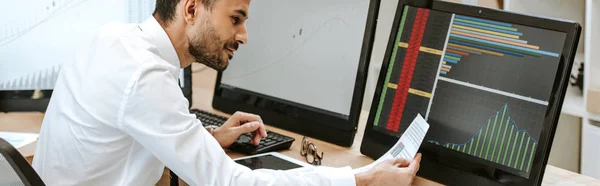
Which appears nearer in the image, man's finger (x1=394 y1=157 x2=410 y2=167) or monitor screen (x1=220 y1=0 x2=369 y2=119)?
man's finger (x1=394 y1=157 x2=410 y2=167)

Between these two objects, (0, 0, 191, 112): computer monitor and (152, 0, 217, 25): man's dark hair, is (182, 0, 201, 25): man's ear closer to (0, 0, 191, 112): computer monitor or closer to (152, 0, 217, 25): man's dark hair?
(152, 0, 217, 25): man's dark hair

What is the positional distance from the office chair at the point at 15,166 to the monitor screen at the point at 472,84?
864 millimetres

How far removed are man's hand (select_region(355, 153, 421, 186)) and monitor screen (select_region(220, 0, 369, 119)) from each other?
14.5 inches

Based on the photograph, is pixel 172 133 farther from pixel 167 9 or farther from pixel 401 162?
pixel 401 162

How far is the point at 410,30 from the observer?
163 centimetres

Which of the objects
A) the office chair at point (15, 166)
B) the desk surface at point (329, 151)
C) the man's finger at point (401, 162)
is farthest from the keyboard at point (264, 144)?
the office chair at point (15, 166)

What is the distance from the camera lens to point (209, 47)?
1.38 metres

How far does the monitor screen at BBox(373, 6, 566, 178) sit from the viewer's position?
1.43m

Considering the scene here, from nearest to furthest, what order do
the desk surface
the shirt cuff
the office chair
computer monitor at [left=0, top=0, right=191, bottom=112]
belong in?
the office chair, the shirt cuff, the desk surface, computer monitor at [left=0, top=0, right=191, bottom=112]

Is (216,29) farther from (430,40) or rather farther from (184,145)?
(430,40)

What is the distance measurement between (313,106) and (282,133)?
0.40 ft

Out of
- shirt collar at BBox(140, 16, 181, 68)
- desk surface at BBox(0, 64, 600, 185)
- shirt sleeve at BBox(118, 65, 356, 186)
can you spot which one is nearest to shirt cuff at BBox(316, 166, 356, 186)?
shirt sleeve at BBox(118, 65, 356, 186)

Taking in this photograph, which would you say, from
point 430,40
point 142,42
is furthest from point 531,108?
point 142,42

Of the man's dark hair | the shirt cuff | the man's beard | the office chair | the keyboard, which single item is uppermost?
the man's dark hair
